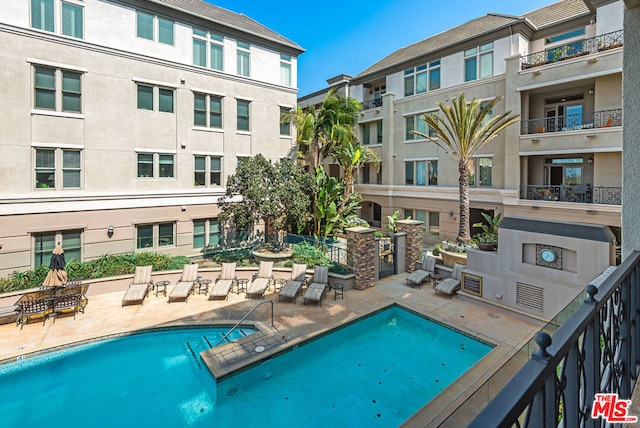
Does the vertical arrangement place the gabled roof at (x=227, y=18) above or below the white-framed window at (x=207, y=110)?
above

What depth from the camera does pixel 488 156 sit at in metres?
22.8

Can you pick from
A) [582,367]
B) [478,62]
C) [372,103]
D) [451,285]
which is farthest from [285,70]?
[582,367]

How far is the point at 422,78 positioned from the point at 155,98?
19.6 m

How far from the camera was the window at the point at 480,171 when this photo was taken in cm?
2306

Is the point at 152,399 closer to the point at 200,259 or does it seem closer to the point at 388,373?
the point at 388,373

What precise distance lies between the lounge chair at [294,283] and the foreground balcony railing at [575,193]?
14.9 meters

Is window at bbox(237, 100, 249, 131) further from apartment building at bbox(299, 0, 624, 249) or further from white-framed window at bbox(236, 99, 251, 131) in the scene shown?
apartment building at bbox(299, 0, 624, 249)

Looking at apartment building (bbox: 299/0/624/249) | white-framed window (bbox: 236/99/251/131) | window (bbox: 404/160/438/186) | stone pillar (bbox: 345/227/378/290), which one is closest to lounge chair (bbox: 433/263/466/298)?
stone pillar (bbox: 345/227/378/290)

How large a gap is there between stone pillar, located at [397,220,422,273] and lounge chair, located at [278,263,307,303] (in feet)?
19.2

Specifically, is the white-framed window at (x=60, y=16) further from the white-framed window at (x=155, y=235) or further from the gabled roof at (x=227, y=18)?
the white-framed window at (x=155, y=235)

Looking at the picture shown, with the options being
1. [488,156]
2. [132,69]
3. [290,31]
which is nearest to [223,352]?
[132,69]

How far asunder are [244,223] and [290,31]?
15456 mm

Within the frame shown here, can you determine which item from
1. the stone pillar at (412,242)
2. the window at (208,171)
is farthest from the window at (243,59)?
the stone pillar at (412,242)

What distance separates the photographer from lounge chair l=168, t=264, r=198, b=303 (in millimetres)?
13952
